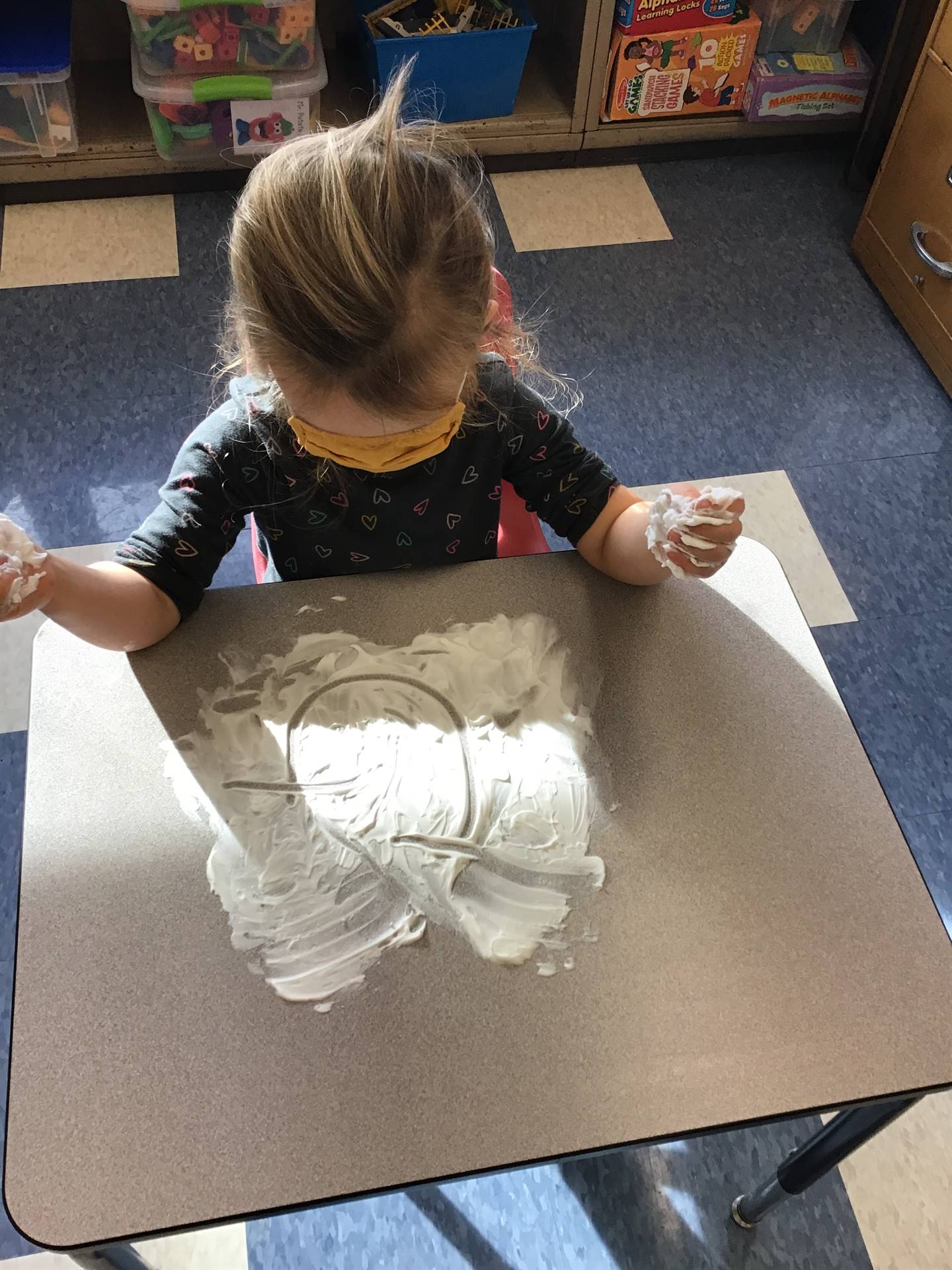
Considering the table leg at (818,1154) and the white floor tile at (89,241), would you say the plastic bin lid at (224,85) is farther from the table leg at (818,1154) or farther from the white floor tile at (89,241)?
the table leg at (818,1154)

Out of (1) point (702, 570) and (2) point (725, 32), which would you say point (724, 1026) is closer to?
(1) point (702, 570)

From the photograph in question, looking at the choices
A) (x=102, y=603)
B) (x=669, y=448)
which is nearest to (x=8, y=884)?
(x=102, y=603)

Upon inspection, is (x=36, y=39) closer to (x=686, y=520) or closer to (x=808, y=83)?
(x=808, y=83)

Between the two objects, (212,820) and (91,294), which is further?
(91,294)

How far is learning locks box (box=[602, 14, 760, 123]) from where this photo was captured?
5.91 ft

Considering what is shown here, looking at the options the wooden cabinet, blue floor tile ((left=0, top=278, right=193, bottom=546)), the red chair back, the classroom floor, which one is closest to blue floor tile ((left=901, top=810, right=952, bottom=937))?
the classroom floor

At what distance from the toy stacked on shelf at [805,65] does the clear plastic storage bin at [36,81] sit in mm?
1252

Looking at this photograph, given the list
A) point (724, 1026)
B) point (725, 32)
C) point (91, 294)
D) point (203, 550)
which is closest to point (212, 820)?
point (203, 550)

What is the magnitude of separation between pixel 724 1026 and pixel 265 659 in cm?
38

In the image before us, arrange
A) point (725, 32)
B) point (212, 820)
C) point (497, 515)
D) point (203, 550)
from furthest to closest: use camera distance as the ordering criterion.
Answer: point (725, 32), point (497, 515), point (203, 550), point (212, 820)

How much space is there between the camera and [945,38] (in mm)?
1544

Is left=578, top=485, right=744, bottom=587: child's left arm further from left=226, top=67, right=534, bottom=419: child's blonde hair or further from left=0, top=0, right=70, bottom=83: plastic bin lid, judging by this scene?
→ left=0, top=0, right=70, bottom=83: plastic bin lid

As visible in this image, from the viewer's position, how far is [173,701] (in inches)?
26.7

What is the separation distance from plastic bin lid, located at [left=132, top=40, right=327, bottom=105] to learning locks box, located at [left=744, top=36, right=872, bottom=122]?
84 centimetres
